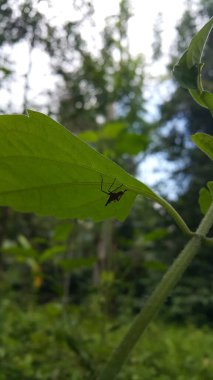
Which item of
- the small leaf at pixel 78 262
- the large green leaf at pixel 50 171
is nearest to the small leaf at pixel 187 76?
the large green leaf at pixel 50 171

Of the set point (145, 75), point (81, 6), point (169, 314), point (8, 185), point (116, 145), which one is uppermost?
point (145, 75)

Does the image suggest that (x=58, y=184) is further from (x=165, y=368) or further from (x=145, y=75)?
(x=165, y=368)

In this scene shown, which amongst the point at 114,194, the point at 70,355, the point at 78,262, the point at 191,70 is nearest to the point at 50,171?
the point at 114,194

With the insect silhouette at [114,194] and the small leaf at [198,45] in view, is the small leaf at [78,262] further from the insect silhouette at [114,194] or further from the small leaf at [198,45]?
the small leaf at [198,45]

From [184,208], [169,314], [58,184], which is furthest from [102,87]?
[169,314]

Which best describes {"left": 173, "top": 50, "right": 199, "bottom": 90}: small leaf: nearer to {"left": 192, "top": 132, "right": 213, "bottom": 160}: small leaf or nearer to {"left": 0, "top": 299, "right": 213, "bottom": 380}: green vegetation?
{"left": 192, "top": 132, "right": 213, "bottom": 160}: small leaf

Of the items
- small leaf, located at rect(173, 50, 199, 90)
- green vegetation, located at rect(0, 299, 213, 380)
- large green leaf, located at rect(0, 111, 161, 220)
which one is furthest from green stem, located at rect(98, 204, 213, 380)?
green vegetation, located at rect(0, 299, 213, 380)

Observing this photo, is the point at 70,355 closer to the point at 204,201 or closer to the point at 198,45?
the point at 204,201
